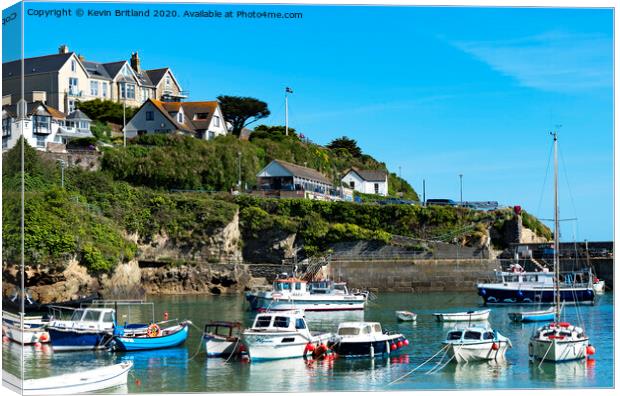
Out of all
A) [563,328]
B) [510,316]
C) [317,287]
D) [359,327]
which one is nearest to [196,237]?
[317,287]

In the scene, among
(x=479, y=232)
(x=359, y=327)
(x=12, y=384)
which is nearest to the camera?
(x=12, y=384)

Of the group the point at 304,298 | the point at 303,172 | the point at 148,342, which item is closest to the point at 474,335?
the point at 148,342

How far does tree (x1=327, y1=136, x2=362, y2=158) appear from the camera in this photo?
87.8m

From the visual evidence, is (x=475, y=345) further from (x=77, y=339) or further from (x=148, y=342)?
(x=77, y=339)

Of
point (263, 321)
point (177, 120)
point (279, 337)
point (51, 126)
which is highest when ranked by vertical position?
point (177, 120)

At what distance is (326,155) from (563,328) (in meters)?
52.4

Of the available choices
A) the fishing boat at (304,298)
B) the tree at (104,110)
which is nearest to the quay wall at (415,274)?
the fishing boat at (304,298)

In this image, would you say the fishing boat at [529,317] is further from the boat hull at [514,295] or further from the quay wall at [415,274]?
the quay wall at [415,274]

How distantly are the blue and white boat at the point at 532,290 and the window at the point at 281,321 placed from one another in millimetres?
25010

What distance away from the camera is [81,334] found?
107 feet

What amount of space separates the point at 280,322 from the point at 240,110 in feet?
162

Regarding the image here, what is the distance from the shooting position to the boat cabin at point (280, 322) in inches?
1214

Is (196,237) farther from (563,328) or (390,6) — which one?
(390,6)

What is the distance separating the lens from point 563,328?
29.5 m
